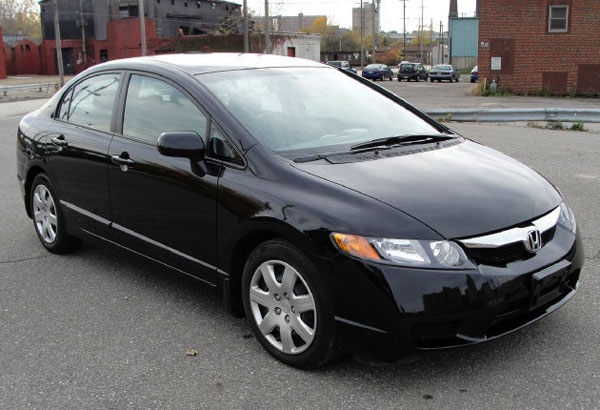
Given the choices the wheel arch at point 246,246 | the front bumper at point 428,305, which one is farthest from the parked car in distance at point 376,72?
the front bumper at point 428,305

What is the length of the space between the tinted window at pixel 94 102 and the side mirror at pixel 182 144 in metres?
1.08

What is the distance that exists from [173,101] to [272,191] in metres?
1.18

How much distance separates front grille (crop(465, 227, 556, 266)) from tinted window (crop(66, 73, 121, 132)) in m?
2.82

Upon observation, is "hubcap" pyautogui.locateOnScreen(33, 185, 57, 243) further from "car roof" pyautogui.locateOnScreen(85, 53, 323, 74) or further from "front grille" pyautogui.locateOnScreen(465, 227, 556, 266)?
"front grille" pyautogui.locateOnScreen(465, 227, 556, 266)

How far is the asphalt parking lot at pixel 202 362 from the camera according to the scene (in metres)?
3.10

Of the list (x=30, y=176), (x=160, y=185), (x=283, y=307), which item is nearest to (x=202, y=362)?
(x=283, y=307)

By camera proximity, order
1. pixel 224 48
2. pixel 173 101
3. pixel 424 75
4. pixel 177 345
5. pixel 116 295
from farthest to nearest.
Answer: pixel 224 48 → pixel 424 75 → pixel 116 295 → pixel 173 101 → pixel 177 345

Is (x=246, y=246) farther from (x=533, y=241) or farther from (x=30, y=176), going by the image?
(x=30, y=176)

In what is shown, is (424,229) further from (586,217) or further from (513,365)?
(586,217)

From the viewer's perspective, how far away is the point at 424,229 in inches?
120

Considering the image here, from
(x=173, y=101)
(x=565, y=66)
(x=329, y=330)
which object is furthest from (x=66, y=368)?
(x=565, y=66)

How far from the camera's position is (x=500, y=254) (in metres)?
3.09

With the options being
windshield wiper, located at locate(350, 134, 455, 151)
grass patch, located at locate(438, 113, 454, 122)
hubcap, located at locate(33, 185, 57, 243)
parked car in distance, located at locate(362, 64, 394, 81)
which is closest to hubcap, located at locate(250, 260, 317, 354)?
windshield wiper, located at locate(350, 134, 455, 151)

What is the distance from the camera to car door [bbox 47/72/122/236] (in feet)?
15.3
